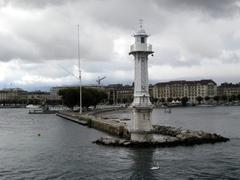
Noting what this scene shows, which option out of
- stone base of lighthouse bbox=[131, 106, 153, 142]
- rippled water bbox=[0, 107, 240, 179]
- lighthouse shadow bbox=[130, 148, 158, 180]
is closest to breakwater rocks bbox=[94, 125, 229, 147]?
stone base of lighthouse bbox=[131, 106, 153, 142]

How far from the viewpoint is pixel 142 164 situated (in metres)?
39.2

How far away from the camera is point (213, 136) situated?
54.6 metres

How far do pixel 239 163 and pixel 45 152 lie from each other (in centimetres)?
2003

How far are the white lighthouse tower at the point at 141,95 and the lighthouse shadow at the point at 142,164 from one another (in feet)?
13.1

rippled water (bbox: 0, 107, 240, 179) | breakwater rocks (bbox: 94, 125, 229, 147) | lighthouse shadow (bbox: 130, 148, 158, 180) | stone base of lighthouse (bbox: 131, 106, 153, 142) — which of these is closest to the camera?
lighthouse shadow (bbox: 130, 148, 158, 180)

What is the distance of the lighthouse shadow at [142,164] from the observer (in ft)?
114

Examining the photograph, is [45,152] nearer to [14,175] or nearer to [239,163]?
[14,175]

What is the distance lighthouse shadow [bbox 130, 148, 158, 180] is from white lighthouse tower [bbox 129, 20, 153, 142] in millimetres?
3979

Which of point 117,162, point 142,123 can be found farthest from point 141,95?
point 117,162

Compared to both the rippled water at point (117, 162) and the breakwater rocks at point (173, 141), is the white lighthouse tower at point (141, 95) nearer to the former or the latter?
the breakwater rocks at point (173, 141)

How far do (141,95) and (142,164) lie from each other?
1271 centimetres

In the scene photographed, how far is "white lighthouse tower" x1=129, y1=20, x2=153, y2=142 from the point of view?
50406mm

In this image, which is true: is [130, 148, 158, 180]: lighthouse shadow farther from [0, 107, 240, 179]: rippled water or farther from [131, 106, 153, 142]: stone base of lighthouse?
[131, 106, 153, 142]: stone base of lighthouse

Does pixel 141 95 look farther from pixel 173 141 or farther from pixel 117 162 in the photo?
pixel 117 162
